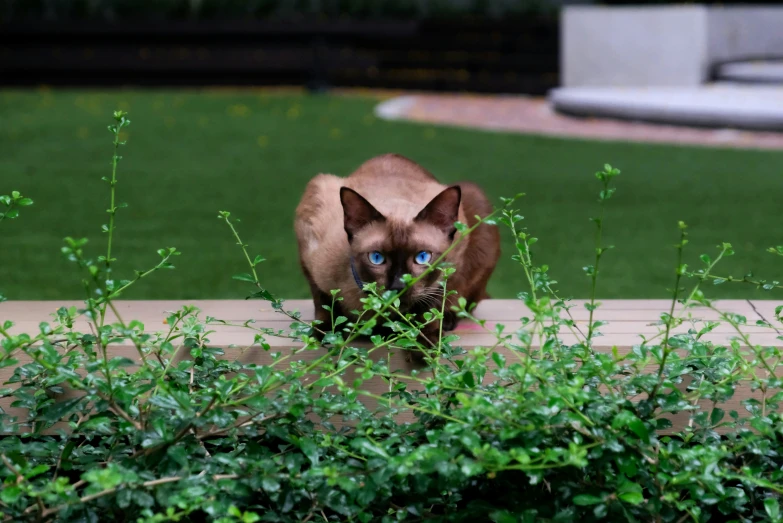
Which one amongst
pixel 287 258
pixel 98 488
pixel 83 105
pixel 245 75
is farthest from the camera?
pixel 245 75

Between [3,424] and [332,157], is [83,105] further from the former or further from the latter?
[3,424]

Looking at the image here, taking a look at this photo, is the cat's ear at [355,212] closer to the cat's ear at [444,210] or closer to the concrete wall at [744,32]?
the cat's ear at [444,210]

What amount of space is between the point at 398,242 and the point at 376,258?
0.26ft

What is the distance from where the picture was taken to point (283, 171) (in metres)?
7.86

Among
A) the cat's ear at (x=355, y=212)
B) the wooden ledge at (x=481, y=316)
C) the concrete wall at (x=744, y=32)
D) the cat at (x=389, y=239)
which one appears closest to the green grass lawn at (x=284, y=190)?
the wooden ledge at (x=481, y=316)

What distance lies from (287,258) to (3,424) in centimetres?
296

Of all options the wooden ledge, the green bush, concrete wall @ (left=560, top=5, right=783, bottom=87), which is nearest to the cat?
the wooden ledge

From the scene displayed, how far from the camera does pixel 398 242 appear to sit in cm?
267

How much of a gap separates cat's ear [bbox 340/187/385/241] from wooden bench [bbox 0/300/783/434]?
369mm

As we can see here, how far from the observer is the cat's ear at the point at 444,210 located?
2.68 m

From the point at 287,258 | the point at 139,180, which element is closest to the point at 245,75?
the point at 139,180

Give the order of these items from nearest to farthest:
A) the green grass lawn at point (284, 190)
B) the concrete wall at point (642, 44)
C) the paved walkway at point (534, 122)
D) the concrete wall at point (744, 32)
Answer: the green grass lawn at point (284, 190)
the paved walkway at point (534, 122)
the concrete wall at point (642, 44)
the concrete wall at point (744, 32)

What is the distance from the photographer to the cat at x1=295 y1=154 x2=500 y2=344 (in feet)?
8.77

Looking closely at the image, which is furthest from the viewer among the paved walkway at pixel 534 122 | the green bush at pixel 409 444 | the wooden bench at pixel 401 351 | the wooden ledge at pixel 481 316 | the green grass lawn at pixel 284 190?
the paved walkway at pixel 534 122
